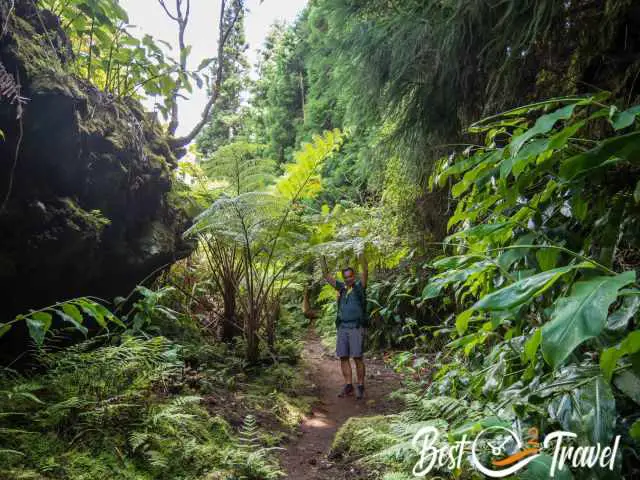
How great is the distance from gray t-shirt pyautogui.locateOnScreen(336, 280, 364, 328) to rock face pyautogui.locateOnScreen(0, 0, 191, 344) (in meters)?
1.92

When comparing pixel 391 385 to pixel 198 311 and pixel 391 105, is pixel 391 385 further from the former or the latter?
pixel 391 105

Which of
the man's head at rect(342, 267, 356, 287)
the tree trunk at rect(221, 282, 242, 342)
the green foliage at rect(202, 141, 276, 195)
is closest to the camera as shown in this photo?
the man's head at rect(342, 267, 356, 287)

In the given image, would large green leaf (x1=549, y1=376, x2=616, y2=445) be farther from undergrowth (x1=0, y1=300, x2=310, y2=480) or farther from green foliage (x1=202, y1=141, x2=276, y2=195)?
green foliage (x1=202, y1=141, x2=276, y2=195)

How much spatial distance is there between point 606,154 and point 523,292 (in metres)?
0.47

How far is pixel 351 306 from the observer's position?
4.51 m

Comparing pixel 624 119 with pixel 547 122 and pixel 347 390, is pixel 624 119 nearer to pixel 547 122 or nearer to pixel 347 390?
pixel 547 122

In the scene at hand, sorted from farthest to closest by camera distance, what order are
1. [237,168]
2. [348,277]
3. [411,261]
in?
[411,261], [237,168], [348,277]

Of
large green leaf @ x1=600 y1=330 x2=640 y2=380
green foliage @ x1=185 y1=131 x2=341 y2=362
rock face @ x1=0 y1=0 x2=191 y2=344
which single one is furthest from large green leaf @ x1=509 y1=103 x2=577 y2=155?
green foliage @ x1=185 y1=131 x2=341 y2=362

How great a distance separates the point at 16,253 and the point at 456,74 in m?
3.26

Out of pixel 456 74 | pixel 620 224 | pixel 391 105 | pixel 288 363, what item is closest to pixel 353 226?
pixel 288 363

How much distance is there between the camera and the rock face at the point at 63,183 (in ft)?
8.39

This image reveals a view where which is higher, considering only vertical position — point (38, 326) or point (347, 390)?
point (38, 326)

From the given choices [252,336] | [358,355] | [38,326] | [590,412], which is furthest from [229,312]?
[590,412]

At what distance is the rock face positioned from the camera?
8.39ft
